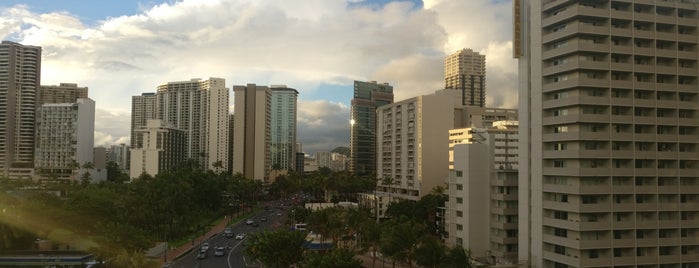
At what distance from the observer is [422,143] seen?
122625mm

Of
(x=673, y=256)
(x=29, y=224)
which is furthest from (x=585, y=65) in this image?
(x=29, y=224)

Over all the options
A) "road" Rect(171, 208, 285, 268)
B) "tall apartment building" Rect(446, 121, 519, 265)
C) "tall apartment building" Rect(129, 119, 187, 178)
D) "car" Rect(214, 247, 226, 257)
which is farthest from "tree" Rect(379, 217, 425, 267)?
"tall apartment building" Rect(129, 119, 187, 178)

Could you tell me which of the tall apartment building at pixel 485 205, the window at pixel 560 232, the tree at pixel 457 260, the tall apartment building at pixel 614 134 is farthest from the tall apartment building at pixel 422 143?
the tree at pixel 457 260

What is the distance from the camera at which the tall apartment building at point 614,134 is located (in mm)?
51438

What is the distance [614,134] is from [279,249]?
117ft

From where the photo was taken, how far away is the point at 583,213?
167ft

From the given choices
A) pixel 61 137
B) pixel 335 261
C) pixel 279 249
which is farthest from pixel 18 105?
pixel 335 261

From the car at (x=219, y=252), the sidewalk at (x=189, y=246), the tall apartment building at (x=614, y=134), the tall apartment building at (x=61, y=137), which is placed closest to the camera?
the tall apartment building at (x=614, y=134)

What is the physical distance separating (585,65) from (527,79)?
23.6 ft

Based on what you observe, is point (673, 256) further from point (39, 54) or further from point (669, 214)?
point (39, 54)

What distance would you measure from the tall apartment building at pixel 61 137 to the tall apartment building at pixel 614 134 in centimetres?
16343

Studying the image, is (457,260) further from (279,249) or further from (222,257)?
(222,257)

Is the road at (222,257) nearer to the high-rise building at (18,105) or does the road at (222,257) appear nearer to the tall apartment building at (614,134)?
the tall apartment building at (614,134)

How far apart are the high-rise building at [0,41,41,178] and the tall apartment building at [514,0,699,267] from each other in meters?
170
